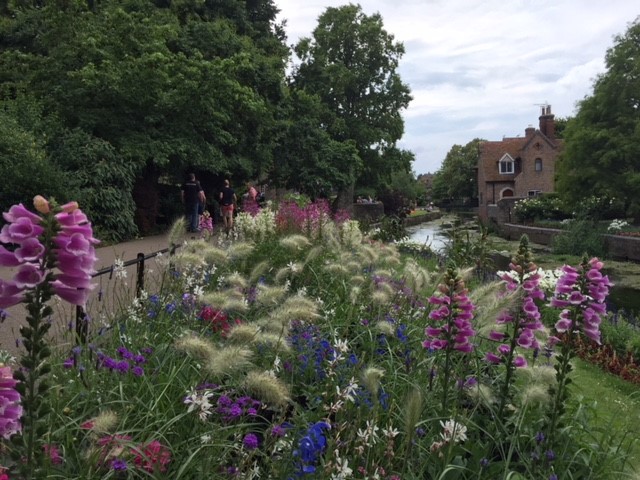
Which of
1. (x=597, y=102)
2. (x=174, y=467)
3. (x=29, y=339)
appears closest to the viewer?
(x=29, y=339)

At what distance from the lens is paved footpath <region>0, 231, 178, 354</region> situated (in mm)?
5040

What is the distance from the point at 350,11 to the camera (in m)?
43.1

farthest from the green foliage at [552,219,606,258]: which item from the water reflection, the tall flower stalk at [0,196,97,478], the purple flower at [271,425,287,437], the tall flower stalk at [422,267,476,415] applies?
the tall flower stalk at [0,196,97,478]

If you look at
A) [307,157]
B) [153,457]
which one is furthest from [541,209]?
[153,457]

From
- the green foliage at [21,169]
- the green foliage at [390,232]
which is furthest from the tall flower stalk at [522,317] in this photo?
the green foliage at [390,232]

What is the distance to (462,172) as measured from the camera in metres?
89.4

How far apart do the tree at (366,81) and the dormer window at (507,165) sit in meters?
31.1

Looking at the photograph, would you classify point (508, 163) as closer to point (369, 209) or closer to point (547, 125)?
point (547, 125)

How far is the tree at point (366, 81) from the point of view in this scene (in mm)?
41812

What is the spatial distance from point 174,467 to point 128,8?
78.5 feet

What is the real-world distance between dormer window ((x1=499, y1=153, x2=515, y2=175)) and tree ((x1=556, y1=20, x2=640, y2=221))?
4074 cm

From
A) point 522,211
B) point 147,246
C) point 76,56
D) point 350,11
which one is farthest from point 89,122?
point 522,211

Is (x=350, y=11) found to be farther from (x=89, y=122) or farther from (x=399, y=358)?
(x=399, y=358)

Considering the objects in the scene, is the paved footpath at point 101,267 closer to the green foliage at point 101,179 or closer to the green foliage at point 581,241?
the green foliage at point 101,179
